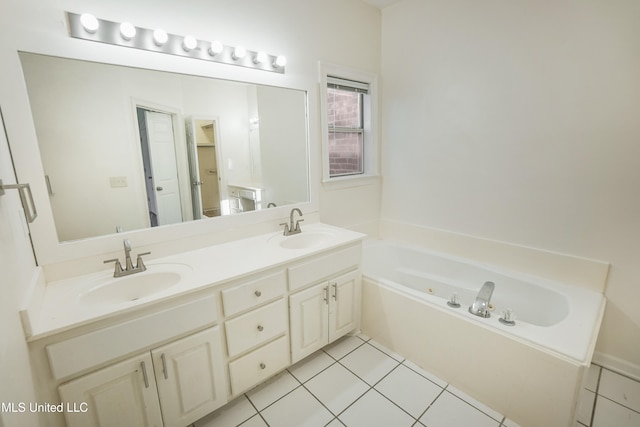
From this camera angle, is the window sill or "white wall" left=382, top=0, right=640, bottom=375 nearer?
"white wall" left=382, top=0, right=640, bottom=375

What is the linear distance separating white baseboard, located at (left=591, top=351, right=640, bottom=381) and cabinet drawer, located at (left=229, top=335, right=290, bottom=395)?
201 centimetres

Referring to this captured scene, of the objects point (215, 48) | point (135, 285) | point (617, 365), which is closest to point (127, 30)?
point (215, 48)

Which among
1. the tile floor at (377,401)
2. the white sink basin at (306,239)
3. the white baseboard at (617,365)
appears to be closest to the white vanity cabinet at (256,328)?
the tile floor at (377,401)

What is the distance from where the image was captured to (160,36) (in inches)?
58.4

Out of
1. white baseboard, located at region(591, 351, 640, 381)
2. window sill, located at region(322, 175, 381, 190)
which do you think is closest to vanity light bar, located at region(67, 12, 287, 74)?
window sill, located at region(322, 175, 381, 190)

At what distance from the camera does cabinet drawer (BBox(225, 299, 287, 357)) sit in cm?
146

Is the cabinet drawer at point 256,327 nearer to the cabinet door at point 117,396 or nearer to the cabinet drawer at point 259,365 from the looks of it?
the cabinet drawer at point 259,365

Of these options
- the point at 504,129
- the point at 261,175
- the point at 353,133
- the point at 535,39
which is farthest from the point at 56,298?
the point at 535,39

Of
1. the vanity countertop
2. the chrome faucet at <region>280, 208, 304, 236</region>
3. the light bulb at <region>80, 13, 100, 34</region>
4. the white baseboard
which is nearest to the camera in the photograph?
the vanity countertop

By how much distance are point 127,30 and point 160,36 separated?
14 centimetres

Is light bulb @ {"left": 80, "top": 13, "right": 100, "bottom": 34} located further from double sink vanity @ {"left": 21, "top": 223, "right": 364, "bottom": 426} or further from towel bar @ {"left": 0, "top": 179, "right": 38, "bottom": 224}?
double sink vanity @ {"left": 21, "top": 223, "right": 364, "bottom": 426}

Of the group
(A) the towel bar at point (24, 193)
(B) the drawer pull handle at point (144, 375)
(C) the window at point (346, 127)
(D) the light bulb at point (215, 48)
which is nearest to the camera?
(A) the towel bar at point (24, 193)

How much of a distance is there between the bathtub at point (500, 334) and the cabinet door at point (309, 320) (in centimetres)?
42

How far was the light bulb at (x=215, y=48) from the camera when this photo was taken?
166 cm
